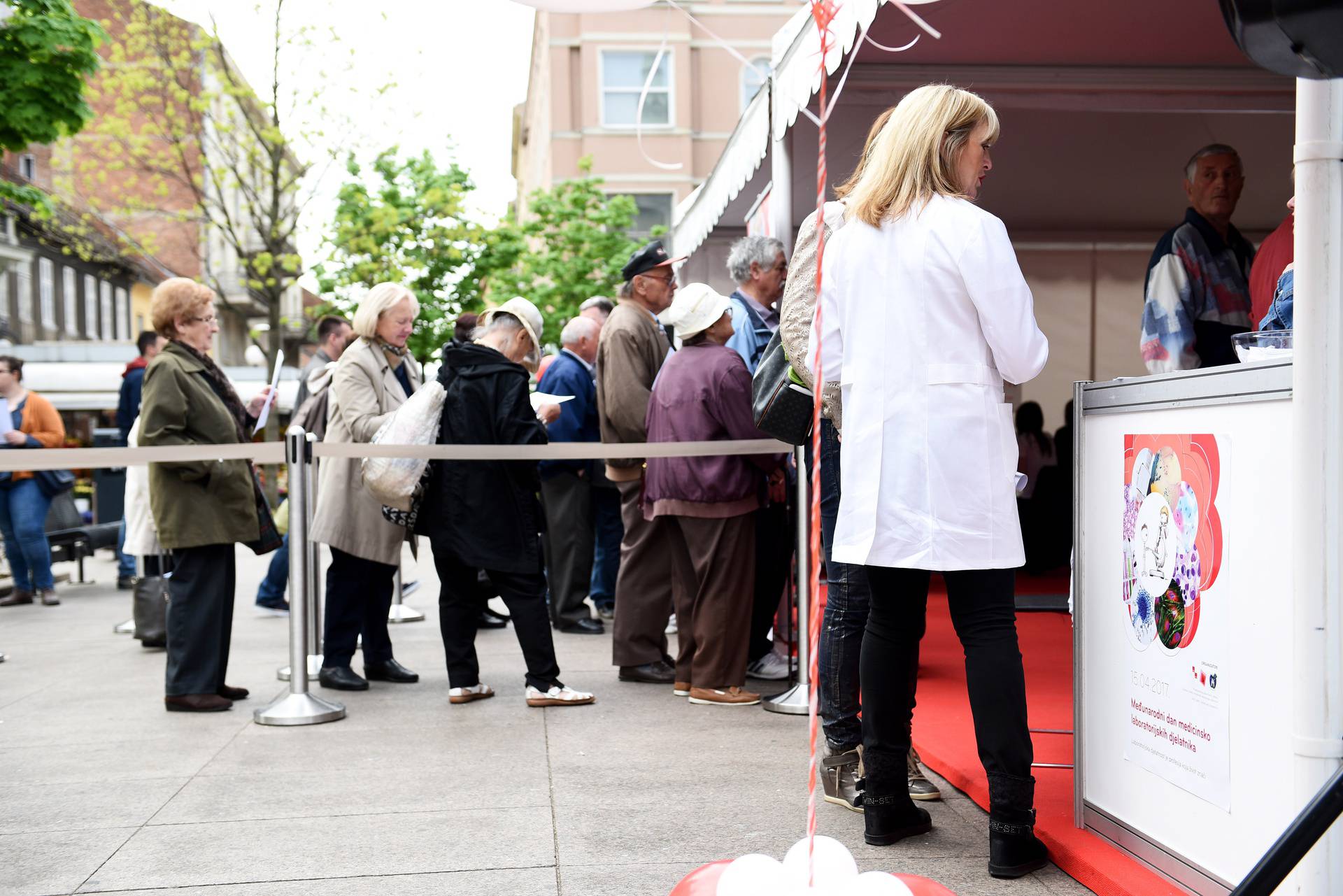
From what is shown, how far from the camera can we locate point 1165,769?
292 centimetres

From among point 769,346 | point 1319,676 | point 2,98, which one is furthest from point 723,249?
point 1319,676

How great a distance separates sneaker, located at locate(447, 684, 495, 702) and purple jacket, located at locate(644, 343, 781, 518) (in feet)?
3.67

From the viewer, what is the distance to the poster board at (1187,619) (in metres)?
2.53

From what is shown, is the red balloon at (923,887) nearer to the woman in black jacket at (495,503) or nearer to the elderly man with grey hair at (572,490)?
the woman in black jacket at (495,503)

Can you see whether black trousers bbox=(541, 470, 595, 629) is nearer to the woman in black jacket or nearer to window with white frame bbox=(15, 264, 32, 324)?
the woman in black jacket

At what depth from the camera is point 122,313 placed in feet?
177

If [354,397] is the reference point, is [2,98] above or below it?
above

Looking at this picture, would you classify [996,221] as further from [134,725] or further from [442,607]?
[134,725]

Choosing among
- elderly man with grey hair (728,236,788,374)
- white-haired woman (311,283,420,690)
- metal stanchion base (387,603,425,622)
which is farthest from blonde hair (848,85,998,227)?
metal stanchion base (387,603,425,622)

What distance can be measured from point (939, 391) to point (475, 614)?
125 inches

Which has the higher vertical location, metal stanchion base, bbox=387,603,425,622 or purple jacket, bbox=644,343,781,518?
purple jacket, bbox=644,343,781,518

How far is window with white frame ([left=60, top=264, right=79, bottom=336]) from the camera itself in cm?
4700

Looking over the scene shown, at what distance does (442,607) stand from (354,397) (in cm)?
111

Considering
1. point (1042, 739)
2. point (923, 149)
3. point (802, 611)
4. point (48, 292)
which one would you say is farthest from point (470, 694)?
point (48, 292)
